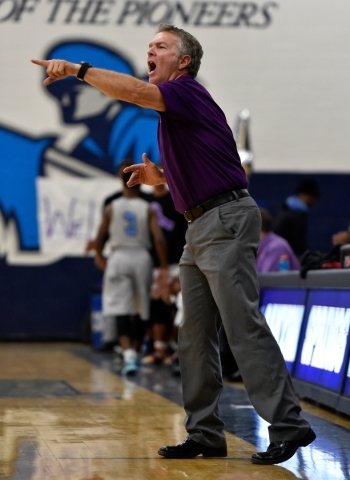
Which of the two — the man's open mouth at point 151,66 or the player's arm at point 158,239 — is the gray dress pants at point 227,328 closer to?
the man's open mouth at point 151,66

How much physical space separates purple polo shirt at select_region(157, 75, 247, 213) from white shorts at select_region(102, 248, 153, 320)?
4.47 metres

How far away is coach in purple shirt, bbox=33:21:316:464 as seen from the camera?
11.6 feet

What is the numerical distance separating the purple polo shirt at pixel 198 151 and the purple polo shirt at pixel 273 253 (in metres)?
3.95

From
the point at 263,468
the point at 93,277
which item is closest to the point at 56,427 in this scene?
the point at 263,468

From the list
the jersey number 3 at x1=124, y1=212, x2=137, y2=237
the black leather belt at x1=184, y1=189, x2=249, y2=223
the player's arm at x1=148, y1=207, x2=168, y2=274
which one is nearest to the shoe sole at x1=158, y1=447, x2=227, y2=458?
the black leather belt at x1=184, y1=189, x2=249, y2=223

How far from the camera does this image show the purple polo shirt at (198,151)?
3.64 meters

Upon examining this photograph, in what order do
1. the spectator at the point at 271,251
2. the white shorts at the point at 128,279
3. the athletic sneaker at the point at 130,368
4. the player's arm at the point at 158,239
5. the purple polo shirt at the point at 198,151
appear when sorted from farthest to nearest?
the white shorts at the point at 128,279 → the player's arm at the point at 158,239 → the spectator at the point at 271,251 → the athletic sneaker at the point at 130,368 → the purple polo shirt at the point at 198,151

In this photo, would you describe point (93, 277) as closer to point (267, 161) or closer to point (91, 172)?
point (91, 172)

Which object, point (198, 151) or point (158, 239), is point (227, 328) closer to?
point (198, 151)

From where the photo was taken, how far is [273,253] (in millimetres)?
7664

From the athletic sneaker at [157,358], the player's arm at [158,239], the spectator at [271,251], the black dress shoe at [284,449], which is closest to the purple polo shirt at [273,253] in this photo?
the spectator at [271,251]

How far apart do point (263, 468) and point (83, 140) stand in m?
8.84

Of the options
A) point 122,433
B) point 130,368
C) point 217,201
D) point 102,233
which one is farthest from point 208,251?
point 102,233

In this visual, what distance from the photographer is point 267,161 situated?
12086 mm
